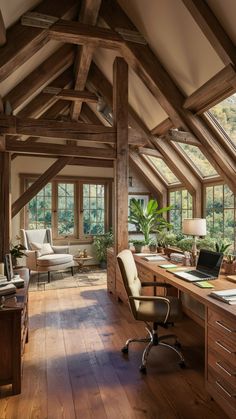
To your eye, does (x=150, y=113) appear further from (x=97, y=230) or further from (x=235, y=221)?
(x=97, y=230)

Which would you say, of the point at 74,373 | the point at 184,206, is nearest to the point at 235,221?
the point at 184,206

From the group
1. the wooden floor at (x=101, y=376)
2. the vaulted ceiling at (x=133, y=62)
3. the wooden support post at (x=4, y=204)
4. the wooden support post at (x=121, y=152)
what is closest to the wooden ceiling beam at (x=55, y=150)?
the vaulted ceiling at (x=133, y=62)

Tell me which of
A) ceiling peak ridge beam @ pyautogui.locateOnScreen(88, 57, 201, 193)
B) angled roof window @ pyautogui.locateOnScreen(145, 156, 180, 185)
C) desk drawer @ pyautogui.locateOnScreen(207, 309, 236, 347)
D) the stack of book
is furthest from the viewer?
angled roof window @ pyautogui.locateOnScreen(145, 156, 180, 185)

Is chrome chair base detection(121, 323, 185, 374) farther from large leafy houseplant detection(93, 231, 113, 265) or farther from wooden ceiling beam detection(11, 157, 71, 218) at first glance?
large leafy houseplant detection(93, 231, 113, 265)

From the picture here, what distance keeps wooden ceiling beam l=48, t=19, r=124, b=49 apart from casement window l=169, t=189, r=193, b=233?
3.41 m

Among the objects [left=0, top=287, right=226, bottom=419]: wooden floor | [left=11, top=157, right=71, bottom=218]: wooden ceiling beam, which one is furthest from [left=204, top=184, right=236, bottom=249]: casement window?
[left=11, top=157, right=71, bottom=218]: wooden ceiling beam

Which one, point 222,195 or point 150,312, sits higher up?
point 222,195

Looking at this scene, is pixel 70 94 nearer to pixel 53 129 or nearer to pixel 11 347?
pixel 53 129

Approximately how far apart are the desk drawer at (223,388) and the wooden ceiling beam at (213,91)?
269cm

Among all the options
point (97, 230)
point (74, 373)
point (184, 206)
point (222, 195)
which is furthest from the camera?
point (97, 230)

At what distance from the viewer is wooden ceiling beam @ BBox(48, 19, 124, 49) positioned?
3.16m

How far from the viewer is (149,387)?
2129 mm

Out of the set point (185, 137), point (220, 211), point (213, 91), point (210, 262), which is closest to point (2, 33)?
point (213, 91)

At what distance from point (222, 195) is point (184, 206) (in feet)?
4.27
